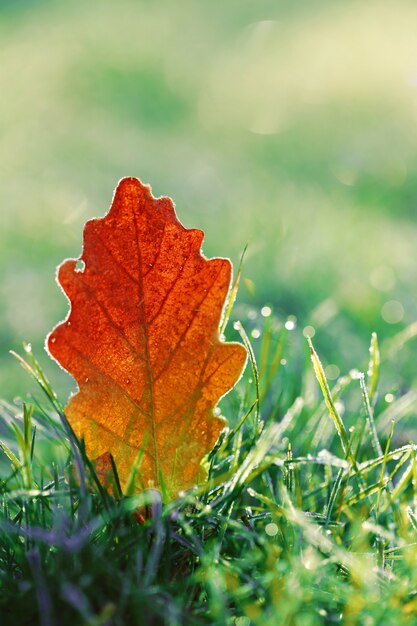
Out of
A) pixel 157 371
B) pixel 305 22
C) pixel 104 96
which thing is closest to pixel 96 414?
pixel 157 371

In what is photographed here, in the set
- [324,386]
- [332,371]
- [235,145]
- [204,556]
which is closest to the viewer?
[204,556]

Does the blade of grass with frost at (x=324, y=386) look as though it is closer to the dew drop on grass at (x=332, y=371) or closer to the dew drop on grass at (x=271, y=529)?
the dew drop on grass at (x=271, y=529)

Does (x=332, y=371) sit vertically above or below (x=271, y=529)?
above

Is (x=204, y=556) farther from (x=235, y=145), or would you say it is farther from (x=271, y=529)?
(x=235, y=145)

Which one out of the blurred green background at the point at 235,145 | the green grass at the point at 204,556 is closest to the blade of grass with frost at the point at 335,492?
the green grass at the point at 204,556

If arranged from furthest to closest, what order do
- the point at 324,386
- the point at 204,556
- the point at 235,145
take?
1. the point at 235,145
2. the point at 324,386
3. the point at 204,556

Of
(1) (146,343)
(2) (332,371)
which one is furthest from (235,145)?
(1) (146,343)
